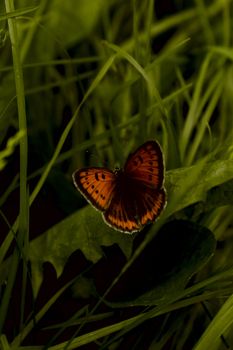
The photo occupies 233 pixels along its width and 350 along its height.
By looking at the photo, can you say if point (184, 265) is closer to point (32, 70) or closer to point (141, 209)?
point (141, 209)

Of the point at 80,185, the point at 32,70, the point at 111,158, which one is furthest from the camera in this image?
the point at 32,70

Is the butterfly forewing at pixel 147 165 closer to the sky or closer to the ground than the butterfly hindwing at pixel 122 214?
closer to the sky

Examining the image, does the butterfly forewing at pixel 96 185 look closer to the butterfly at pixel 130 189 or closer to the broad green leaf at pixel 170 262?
the butterfly at pixel 130 189

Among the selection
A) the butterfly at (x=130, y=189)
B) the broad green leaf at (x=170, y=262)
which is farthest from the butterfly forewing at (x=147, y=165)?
the broad green leaf at (x=170, y=262)

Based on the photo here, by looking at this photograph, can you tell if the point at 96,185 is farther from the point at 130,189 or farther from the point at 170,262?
the point at 170,262

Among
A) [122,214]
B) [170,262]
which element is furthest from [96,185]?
[170,262]

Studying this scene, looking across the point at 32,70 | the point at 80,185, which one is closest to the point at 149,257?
the point at 80,185
